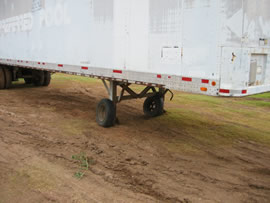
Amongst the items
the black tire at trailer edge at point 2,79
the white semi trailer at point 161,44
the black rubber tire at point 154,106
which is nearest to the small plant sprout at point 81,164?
the white semi trailer at point 161,44

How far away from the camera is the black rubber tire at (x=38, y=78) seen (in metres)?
13.1

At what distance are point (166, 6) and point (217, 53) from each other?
4.29 ft

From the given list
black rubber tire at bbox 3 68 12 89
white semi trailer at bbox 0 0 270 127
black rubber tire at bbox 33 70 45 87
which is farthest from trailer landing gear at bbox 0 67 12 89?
white semi trailer at bbox 0 0 270 127

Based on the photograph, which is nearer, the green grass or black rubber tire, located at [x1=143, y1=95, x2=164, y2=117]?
the green grass

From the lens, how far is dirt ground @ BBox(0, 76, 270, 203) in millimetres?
3777

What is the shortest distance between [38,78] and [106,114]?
7.63 metres

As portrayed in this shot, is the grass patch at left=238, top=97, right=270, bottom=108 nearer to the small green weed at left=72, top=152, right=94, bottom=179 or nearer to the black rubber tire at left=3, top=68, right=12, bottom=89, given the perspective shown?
the small green weed at left=72, top=152, right=94, bottom=179

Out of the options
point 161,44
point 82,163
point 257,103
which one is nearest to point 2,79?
point 82,163

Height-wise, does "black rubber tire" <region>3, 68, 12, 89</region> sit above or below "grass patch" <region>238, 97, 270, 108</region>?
above

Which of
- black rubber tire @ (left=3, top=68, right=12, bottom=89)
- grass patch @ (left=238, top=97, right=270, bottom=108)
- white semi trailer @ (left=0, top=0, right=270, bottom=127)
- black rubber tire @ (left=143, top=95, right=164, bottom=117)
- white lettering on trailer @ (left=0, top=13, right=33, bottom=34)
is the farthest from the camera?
black rubber tire @ (left=3, top=68, right=12, bottom=89)

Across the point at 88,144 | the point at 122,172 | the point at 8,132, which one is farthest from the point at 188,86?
the point at 8,132

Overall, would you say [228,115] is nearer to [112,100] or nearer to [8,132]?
[112,100]

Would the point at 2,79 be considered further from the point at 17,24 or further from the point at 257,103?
the point at 257,103

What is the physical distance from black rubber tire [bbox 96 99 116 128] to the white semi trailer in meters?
0.02
